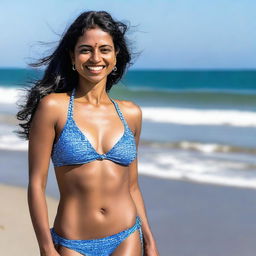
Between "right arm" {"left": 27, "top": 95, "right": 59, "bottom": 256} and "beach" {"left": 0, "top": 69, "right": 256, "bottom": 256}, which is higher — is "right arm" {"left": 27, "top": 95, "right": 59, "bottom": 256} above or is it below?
above

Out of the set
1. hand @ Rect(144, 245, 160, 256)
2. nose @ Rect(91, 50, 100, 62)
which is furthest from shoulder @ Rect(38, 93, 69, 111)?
hand @ Rect(144, 245, 160, 256)

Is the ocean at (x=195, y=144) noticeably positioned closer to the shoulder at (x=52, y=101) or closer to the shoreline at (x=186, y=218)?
the shoulder at (x=52, y=101)

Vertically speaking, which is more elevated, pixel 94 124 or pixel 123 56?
pixel 123 56

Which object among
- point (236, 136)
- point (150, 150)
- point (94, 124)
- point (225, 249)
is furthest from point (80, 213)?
point (236, 136)

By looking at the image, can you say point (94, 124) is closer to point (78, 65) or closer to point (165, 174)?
point (78, 65)

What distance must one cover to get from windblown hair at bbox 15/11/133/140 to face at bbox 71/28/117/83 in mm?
30

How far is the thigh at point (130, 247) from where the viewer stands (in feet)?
8.83

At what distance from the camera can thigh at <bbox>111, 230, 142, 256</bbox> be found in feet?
8.83

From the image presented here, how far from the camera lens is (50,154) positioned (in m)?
2.61

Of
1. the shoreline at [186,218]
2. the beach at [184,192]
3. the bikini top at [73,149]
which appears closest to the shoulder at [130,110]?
the bikini top at [73,149]

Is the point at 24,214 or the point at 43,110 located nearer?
the point at 43,110

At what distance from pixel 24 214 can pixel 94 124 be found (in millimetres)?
3519

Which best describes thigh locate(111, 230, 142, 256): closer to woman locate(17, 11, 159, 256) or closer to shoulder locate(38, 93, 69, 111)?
woman locate(17, 11, 159, 256)

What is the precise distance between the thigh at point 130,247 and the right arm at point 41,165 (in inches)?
12.0
